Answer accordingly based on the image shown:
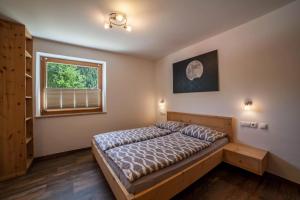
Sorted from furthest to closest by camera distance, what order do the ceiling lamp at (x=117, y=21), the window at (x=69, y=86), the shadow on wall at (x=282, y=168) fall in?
1. the window at (x=69, y=86)
2. the ceiling lamp at (x=117, y=21)
3. the shadow on wall at (x=282, y=168)

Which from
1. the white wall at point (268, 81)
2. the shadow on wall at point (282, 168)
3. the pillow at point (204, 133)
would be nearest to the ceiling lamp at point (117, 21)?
the white wall at point (268, 81)

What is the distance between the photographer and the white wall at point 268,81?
71.6 inches

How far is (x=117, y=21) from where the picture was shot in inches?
82.5

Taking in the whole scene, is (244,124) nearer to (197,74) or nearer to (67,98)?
(197,74)

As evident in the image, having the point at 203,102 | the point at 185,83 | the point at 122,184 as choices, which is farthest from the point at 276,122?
the point at 122,184

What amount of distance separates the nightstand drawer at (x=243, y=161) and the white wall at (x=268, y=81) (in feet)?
1.32

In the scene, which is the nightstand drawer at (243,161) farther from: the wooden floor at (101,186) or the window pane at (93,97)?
the window pane at (93,97)

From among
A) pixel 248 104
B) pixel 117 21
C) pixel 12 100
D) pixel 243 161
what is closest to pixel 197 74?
pixel 248 104

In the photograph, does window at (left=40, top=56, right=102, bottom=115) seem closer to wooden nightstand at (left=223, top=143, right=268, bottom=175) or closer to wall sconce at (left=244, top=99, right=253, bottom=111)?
wooden nightstand at (left=223, top=143, right=268, bottom=175)

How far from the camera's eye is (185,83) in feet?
10.7

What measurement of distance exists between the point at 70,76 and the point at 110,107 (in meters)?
1.19

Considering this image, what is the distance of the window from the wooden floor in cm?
130

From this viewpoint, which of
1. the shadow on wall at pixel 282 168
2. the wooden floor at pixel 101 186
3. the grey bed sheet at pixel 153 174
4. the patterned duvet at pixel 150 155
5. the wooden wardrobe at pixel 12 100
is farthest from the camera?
the wooden wardrobe at pixel 12 100

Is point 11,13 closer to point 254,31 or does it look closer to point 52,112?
point 52,112
